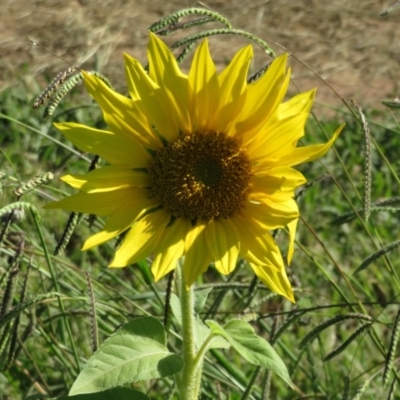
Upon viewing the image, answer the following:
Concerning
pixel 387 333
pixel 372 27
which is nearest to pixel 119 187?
pixel 387 333

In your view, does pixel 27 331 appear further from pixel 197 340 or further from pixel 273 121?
pixel 273 121

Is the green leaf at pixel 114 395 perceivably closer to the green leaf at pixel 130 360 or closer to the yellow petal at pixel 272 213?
the green leaf at pixel 130 360

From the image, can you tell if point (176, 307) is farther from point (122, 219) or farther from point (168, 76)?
point (168, 76)

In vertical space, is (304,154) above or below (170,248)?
above

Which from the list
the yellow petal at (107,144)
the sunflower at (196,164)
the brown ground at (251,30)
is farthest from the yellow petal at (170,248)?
the brown ground at (251,30)

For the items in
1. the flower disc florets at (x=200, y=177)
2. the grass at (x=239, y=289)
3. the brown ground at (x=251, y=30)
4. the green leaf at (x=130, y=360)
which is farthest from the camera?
the brown ground at (x=251, y=30)

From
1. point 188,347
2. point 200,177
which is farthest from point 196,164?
point 188,347
